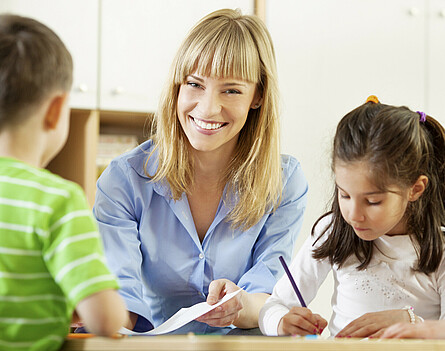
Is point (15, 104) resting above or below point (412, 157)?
above

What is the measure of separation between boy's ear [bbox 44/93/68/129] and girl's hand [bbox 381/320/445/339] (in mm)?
583

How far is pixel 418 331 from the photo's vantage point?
0.98 m

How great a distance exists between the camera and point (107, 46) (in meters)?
2.43

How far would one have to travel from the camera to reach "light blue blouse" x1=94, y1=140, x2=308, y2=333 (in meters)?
1.50

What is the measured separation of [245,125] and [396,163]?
54cm

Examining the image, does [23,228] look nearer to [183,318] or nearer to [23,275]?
[23,275]

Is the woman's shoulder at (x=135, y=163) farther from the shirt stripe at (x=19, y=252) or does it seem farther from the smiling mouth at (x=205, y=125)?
the shirt stripe at (x=19, y=252)

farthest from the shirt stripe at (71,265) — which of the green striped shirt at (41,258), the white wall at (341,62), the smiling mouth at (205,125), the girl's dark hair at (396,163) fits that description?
the white wall at (341,62)

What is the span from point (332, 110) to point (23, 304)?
2.14 m

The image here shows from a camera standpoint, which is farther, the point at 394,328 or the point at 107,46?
the point at 107,46

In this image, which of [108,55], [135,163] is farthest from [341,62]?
[135,163]

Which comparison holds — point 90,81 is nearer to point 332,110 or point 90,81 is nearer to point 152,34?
point 152,34

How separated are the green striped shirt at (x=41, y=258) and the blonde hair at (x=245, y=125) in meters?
0.77

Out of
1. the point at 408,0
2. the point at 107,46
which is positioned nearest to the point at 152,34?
the point at 107,46
